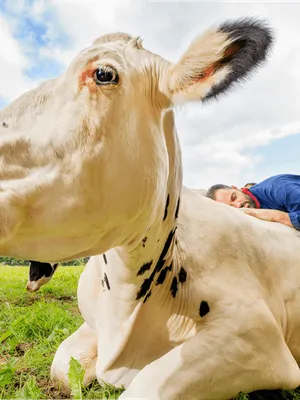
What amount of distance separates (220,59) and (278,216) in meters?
1.55

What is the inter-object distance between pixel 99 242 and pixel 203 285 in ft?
2.31

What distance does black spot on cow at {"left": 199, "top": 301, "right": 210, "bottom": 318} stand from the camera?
7.49 ft

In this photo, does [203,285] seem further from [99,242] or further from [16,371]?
[16,371]

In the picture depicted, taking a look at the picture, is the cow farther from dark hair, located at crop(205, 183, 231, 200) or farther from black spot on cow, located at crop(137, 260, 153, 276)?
dark hair, located at crop(205, 183, 231, 200)

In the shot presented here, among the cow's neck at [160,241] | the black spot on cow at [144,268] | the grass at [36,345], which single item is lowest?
the grass at [36,345]

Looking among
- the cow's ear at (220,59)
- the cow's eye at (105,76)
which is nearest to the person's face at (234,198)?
the cow's ear at (220,59)

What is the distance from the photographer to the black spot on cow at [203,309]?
2283 mm

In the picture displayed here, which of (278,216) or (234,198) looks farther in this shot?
(234,198)

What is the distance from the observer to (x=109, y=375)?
2.39 metres

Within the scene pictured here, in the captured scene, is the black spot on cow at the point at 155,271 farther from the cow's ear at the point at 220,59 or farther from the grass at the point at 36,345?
the cow's ear at the point at 220,59

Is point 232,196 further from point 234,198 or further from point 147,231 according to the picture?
point 147,231

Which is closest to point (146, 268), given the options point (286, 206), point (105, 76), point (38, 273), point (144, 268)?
point (144, 268)

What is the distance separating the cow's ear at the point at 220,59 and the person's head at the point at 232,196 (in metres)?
1.98

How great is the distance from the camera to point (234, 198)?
12.7ft
